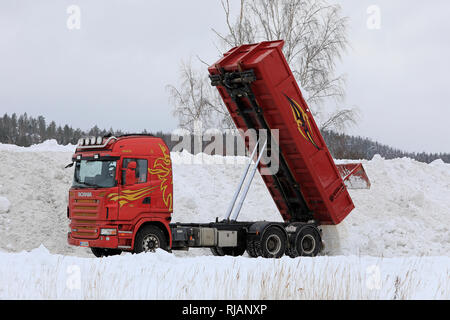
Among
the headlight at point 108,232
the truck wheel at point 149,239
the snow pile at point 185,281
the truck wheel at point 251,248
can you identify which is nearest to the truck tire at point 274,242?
the truck wheel at point 251,248

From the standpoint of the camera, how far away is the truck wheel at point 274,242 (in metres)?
13.8

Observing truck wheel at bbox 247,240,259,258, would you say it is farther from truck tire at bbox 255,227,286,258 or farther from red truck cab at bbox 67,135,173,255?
red truck cab at bbox 67,135,173,255

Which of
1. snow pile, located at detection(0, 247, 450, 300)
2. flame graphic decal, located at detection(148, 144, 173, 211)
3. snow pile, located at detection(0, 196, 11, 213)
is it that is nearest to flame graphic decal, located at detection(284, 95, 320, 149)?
flame graphic decal, located at detection(148, 144, 173, 211)

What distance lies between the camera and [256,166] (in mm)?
14352

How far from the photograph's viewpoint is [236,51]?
13555mm

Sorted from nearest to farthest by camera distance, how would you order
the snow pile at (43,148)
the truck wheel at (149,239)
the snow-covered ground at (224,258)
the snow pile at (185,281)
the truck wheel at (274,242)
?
1. the snow pile at (185,281)
2. the snow-covered ground at (224,258)
3. the truck wheel at (149,239)
4. the truck wheel at (274,242)
5. the snow pile at (43,148)

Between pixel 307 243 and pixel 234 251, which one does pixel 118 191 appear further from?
pixel 307 243

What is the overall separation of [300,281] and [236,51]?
270 inches

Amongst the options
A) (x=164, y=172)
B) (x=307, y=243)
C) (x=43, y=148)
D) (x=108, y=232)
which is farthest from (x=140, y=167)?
(x=43, y=148)

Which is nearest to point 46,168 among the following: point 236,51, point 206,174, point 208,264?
point 206,174

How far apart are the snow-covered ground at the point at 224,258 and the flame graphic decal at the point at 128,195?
4.90ft

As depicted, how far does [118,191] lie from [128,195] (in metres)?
0.24

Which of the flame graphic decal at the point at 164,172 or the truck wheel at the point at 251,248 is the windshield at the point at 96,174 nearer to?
the flame graphic decal at the point at 164,172

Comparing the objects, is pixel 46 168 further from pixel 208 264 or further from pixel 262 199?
pixel 208 264
